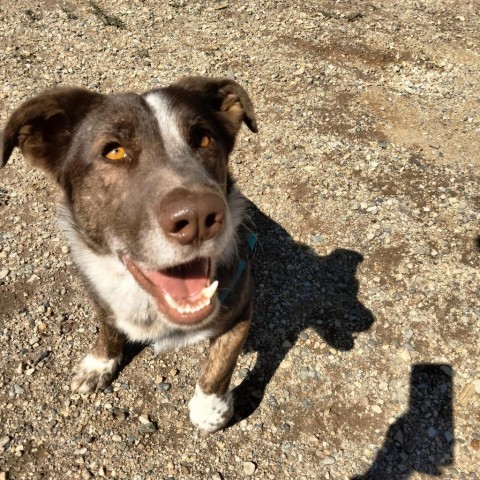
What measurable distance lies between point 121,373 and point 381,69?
19.7ft

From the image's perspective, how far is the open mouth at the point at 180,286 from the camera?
113 inches

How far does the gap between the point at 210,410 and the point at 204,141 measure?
2.01 m

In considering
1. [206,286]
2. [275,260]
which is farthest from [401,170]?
[206,286]

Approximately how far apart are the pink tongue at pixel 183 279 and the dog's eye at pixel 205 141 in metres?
0.82

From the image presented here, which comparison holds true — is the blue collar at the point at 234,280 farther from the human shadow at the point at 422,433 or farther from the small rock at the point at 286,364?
the human shadow at the point at 422,433

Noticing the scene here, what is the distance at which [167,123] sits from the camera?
314cm

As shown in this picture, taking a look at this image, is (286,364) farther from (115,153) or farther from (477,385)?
(115,153)

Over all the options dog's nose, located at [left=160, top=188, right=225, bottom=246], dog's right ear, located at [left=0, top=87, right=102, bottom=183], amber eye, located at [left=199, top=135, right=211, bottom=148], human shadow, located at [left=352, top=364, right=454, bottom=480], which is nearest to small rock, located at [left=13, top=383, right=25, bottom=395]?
dog's right ear, located at [left=0, top=87, right=102, bottom=183]

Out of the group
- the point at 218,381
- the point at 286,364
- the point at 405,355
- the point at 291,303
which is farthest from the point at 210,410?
the point at 405,355

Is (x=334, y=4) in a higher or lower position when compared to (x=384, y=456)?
higher

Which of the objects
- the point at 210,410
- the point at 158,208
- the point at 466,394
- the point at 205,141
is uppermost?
the point at 158,208

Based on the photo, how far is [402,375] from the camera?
439 centimetres

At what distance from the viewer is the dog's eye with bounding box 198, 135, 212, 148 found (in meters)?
3.29

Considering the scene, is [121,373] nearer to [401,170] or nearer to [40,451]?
[40,451]
